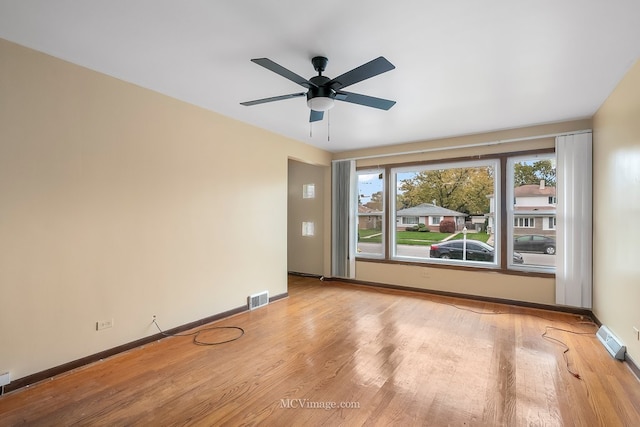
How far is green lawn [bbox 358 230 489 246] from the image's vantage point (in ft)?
16.4

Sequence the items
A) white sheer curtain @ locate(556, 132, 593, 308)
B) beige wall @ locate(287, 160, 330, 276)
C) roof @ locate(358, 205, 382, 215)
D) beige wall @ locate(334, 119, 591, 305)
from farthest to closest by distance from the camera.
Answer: beige wall @ locate(287, 160, 330, 276)
roof @ locate(358, 205, 382, 215)
beige wall @ locate(334, 119, 591, 305)
white sheer curtain @ locate(556, 132, 593, 308)

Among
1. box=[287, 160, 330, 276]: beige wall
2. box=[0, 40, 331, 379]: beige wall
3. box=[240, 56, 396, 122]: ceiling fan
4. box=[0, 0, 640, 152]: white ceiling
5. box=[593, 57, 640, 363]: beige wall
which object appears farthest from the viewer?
box=[287, 160, 330, 276]: beige wall

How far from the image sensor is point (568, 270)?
13.3 feet

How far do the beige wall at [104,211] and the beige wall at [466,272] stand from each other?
2.61 meters

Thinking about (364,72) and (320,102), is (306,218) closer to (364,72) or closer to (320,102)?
(320,102)

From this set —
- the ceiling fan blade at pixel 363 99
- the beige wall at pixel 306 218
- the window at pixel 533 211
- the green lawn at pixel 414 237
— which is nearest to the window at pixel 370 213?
the green lawn at pixel 414 237

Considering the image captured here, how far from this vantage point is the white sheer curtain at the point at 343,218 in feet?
19.4

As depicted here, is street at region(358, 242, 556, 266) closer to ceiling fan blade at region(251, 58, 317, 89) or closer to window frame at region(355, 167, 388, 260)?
window frame at region(355, 167, 388, 260)

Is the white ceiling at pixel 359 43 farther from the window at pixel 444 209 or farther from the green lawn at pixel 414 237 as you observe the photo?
the green lawn at pixel 414 237

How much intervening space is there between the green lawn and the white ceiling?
2.19 meters

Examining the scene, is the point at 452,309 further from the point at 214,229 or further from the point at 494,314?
the point at 214,229

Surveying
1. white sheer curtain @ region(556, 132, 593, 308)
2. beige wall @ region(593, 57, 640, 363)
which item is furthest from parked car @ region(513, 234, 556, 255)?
beige wall @ region(593, 57, 640, 363)

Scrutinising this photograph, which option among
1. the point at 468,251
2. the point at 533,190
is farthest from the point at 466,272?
the point at 533,190

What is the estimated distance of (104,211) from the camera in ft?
9.29
